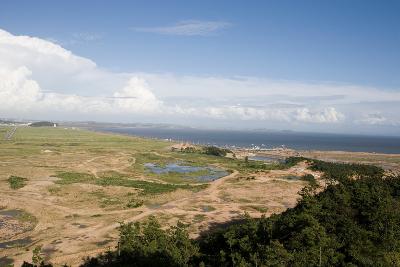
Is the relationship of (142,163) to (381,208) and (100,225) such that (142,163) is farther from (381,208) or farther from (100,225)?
(381,208)

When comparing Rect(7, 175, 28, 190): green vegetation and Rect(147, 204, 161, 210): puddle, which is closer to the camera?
Rect(147, 204, 161, 210): puddle

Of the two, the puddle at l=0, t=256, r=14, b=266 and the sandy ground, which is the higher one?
the sandy ground

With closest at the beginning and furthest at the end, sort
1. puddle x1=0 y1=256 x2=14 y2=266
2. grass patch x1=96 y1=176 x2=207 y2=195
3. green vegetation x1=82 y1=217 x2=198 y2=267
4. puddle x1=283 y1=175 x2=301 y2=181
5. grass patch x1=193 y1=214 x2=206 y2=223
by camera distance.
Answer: green vegetation x1=82 y1=217 x2=198 y2=267
puddle x1=0 y1=256 x2=14 y2=266
grass patch x1=193 y1=214 x2=206 y2=223
grass patch x1=96 y1=176 x2=207 y2=195
puddle x1=283 y1=175 x2=301 y2=181

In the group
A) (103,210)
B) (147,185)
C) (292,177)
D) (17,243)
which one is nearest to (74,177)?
(147,185)

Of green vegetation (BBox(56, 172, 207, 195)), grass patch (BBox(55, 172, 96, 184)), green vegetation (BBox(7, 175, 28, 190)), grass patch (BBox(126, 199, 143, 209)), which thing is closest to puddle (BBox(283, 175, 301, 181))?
green vegetation (BBox(56, 172, 207, 195))

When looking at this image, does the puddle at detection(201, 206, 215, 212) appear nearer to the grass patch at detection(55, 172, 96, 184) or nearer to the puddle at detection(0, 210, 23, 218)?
the puddle at detection(0, 210, 23, 218)

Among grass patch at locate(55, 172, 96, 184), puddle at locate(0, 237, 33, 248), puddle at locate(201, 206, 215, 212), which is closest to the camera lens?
puddle at locate(0, 237, 33, 248)
